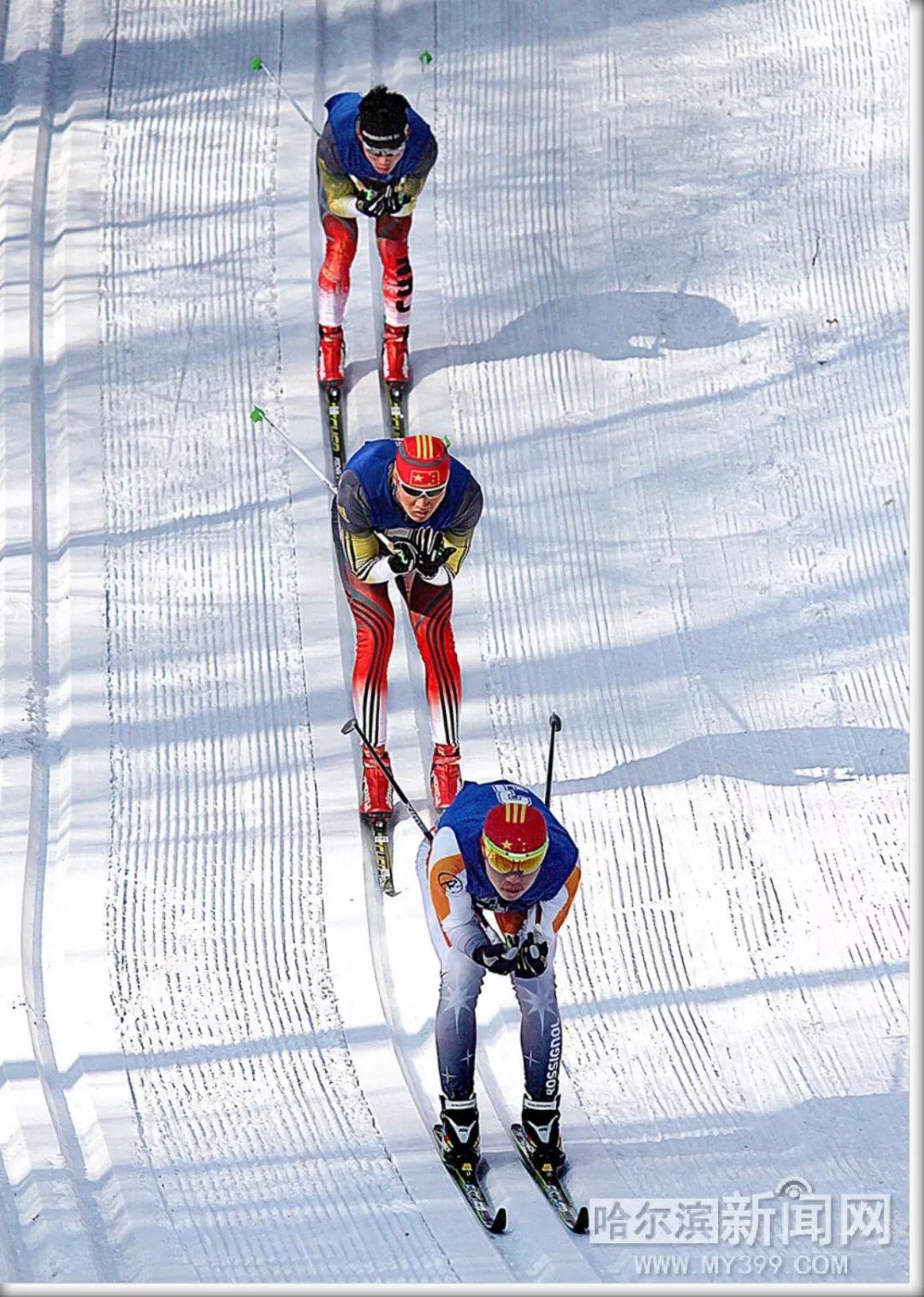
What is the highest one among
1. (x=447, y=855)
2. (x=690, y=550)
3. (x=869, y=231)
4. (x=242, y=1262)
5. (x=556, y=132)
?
(x=556, y=132)

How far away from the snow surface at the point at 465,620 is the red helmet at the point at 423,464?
1.11 meters

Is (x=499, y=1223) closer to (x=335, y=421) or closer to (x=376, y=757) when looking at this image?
(x=376, y=757)

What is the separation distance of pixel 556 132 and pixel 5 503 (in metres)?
2.98

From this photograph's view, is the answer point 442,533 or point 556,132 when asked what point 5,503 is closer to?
point 442,533

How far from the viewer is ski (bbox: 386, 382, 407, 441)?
22.2 ft

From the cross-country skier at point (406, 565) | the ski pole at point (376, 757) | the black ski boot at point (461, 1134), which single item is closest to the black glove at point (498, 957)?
the black ski boot at point (461, 1134)

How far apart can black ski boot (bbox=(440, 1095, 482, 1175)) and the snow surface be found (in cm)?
8

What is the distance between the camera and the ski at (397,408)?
22.2 feet

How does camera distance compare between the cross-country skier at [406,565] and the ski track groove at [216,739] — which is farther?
the cross-country skier at [406,565]

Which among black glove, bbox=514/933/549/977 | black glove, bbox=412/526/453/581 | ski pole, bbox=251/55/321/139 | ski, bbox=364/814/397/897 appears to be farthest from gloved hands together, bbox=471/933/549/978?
ski pole, bbox=251/55/321/139

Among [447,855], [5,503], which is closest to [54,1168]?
[447,855]

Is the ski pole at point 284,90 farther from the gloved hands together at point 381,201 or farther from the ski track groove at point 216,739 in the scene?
the gloved hands together at point 381,201

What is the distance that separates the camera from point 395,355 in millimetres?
6824

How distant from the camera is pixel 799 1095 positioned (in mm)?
4902
